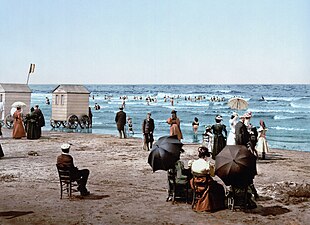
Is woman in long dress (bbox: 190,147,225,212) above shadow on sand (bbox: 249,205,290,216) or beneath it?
above

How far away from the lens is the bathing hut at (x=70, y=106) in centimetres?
2830

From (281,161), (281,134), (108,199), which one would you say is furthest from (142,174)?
(281,134)

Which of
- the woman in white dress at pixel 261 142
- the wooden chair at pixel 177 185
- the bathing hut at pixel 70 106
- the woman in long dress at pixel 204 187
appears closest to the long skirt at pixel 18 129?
the bathing hut at pixel 70 106

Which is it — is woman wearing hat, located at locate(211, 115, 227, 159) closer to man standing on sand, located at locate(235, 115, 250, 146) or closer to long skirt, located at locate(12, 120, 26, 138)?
man standing on sand, located at locate(235, 115, 250, 146)

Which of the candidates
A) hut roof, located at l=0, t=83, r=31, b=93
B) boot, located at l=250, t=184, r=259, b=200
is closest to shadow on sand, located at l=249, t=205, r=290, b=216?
boot, located at l=250, t=184, r=259, b=200

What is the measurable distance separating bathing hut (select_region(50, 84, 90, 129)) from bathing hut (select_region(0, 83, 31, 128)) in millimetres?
1833

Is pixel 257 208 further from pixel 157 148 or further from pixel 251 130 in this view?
pixel 251 130

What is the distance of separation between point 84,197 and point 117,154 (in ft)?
23.2

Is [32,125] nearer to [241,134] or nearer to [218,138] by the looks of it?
[218,138]

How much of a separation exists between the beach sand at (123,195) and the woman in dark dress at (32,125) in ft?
16.3

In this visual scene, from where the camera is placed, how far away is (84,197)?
9.75 m

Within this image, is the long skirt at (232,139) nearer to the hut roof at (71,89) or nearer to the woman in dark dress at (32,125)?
the woman in dark dress at (32,125)

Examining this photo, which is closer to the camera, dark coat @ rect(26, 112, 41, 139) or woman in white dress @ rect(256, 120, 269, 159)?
woman in white dress @ rect(256, 120, 269, 159)

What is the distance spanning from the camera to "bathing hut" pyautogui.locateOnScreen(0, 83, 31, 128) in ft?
90.6
